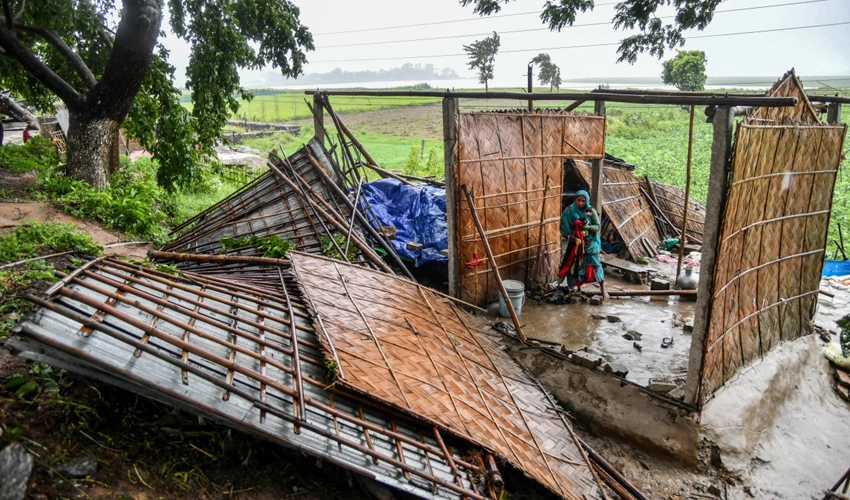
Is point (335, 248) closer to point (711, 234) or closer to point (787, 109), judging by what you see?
point (711, 234)

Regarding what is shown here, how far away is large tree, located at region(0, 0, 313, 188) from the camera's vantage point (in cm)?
719

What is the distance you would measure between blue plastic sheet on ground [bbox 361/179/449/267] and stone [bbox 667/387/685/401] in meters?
3.62

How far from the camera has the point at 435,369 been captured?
4.32 meters

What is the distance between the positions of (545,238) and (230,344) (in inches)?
232

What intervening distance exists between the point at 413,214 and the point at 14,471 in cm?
649

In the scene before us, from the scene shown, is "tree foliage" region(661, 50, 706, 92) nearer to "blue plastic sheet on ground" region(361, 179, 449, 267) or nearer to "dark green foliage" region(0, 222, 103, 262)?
"blue plastic sheet on ground" region(361, 179, 449, 267)

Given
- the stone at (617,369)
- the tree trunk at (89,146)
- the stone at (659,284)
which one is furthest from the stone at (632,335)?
the tree trunk at (89,146)

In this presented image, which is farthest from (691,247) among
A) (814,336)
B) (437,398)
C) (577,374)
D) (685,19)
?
(437,398)

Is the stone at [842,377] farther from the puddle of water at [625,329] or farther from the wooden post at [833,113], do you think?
the wooden post at [833,113]

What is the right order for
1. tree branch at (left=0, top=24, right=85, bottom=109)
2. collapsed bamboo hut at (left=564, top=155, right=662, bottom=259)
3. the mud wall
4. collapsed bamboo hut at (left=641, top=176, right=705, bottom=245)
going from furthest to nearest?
collapsed bamboo hut at (left=641, top=176, right=705, bottom=245) < collapsed bamboo hut at (left=564, top=155, right=662, bottom=259) < tree branch at (left=0, top=24, right=85, bottom=109) < the mud wall

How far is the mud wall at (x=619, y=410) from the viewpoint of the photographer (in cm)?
467

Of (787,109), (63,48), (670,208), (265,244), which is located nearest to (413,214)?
(265,244)

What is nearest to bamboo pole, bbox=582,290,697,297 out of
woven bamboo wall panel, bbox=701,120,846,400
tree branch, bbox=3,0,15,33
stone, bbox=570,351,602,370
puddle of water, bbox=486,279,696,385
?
puddle of water, bbox=486,279,696,385

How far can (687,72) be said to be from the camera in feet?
113
